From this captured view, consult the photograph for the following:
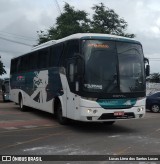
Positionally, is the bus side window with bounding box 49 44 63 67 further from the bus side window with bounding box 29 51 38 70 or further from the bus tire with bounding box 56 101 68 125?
the bus side window with bounding box 29 51 38 70

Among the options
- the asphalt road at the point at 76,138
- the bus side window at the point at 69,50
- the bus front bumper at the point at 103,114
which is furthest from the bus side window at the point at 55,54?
the bus front bumper at the point at 103,114

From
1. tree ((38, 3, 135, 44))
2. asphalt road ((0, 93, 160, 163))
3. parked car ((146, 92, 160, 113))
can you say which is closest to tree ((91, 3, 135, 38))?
tree ((38, 3, 135, 44))

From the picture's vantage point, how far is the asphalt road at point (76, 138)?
10.1 meters

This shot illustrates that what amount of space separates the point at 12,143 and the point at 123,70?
4913 mm

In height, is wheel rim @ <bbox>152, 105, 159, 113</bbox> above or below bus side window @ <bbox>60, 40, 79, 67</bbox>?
below

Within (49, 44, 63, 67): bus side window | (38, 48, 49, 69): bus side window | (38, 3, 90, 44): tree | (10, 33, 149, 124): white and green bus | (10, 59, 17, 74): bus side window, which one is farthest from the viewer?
(38, 3, 90, 44): tree

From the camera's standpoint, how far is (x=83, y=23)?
45.1 m

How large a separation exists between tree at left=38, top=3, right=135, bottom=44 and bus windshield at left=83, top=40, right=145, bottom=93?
93.3 feet

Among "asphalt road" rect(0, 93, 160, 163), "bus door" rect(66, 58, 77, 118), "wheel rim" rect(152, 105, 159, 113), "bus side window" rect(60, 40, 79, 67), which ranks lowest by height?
"asphalt road" rect(0, 93, 160, 163)

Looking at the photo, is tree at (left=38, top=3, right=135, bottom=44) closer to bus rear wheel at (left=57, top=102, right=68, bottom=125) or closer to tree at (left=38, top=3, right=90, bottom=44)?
tree at (left=38, top=3, right=90, bottom=44)

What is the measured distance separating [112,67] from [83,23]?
3194 centimetres

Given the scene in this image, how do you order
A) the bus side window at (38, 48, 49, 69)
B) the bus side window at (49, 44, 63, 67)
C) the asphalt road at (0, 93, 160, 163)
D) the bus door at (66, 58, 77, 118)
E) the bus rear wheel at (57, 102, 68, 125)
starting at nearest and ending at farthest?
1. the asphalt road at (0, 93, 160, 163)
2. the bus door at (66, 58, 77, 118)
3. the bus rear wheel at (57, 102, 68, 125)
4. the bus side window at (49, 44, 63, 67)
5. the bus side window at (38, 48, 49, 69)

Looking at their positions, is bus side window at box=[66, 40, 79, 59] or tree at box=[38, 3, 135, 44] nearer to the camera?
bus side window at box=[66, 40, 79, 59]

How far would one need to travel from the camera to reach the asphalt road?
10.1 metres
